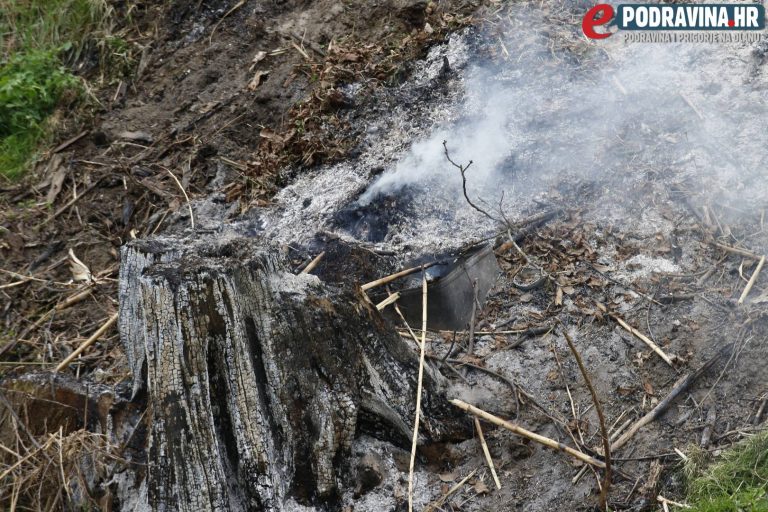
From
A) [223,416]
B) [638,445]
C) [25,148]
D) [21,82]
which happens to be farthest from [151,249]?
[21,82]

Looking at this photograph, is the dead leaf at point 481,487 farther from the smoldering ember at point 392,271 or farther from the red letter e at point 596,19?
the red letter e at point 596,19

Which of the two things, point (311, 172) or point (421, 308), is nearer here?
point (421, 308)

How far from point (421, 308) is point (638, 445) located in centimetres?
132

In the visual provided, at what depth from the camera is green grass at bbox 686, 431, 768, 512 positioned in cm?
299

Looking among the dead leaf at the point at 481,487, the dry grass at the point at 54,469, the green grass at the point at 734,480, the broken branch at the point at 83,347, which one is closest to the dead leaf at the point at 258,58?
the broken branch at the point at 83,347

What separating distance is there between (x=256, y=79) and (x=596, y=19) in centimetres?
284

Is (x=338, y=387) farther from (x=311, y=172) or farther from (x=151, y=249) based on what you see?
(x=311, y=172)

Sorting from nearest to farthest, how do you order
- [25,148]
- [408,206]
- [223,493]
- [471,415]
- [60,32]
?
[223,493], [471,415], [408,206], [25,148], [60,32]

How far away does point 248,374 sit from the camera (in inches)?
127

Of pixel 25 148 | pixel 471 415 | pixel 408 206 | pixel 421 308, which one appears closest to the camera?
pixel 471 415

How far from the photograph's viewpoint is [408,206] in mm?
4844

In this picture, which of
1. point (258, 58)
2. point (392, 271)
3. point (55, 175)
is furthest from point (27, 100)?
point (392, 271)

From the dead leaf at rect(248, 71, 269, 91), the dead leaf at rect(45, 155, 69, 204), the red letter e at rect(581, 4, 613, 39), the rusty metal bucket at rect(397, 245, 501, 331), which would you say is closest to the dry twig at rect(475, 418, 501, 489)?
the rusty metal bucket at rect(397, 245, 501, 331)

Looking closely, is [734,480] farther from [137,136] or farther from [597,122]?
[137,136]
